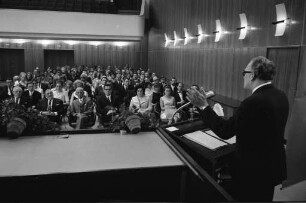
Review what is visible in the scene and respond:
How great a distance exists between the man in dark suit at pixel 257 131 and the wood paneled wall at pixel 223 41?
4.58 m

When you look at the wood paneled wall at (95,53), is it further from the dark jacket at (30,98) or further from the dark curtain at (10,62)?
the dark jacket at (30,98)

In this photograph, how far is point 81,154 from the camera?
240cm

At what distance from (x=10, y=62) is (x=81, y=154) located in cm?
2096

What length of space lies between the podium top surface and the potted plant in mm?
89

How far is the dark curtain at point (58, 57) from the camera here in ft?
69.3

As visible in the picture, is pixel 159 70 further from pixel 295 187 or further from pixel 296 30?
pixel 295 187

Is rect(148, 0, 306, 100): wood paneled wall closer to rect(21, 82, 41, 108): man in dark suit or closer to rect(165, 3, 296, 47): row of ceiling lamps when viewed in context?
rect(165, 3, 296, 47): row of ceiling lamps

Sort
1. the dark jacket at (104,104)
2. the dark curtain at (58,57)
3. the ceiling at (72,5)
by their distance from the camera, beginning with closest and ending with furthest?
the dark jacket at (104,104)
the ceiling at (72,5)
the dark curtain at (58,57)

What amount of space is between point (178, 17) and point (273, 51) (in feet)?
26.9

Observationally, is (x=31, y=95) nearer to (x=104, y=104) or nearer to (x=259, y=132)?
(x=104, y=104)

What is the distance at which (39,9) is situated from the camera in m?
18.8

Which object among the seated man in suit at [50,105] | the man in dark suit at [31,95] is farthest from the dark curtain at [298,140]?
the man in dark suit at [31,95]

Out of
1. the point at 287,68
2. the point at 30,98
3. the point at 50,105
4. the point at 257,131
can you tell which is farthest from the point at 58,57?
the point at 257,131

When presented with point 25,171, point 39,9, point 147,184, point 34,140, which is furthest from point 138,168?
point 39,9
